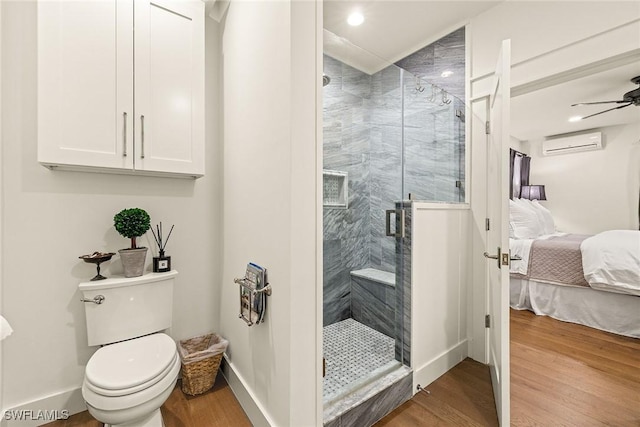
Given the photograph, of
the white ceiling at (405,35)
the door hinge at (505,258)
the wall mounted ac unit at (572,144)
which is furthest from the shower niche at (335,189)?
the wall mounted ac unit at (572,144)

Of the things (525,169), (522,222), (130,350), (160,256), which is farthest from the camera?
(525,169)

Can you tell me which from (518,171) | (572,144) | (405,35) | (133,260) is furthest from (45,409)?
(572,144)

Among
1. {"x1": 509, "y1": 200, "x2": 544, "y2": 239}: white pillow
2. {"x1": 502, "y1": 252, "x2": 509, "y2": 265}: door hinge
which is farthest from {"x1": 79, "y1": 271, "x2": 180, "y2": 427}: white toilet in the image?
{"x1": 509, "y1": 200, "x2": 544, "y2": 239}: white pillow

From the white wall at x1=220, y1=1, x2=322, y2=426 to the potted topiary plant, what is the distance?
0.61m

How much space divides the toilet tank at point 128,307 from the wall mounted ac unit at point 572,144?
6742 mm

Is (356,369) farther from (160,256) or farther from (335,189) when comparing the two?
(160,256)

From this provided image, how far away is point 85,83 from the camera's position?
4.60ft

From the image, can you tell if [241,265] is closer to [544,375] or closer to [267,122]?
[267,122]

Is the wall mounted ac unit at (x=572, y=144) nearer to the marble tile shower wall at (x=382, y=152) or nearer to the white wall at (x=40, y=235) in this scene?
the marble tile shower wall at (x=382, y=152)

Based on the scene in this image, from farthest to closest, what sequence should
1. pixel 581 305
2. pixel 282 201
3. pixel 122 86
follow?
1. pixel 581 305
2. pixel 122 86
3. pixel 282 201

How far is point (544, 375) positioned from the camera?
76.0 inches

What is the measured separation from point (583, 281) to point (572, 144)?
361cm

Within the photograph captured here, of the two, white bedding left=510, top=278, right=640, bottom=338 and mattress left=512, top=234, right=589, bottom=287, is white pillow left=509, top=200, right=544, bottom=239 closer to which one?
mattress left=512, top=234, right=589, bottom=287

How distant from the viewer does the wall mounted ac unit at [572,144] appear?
190 inches
